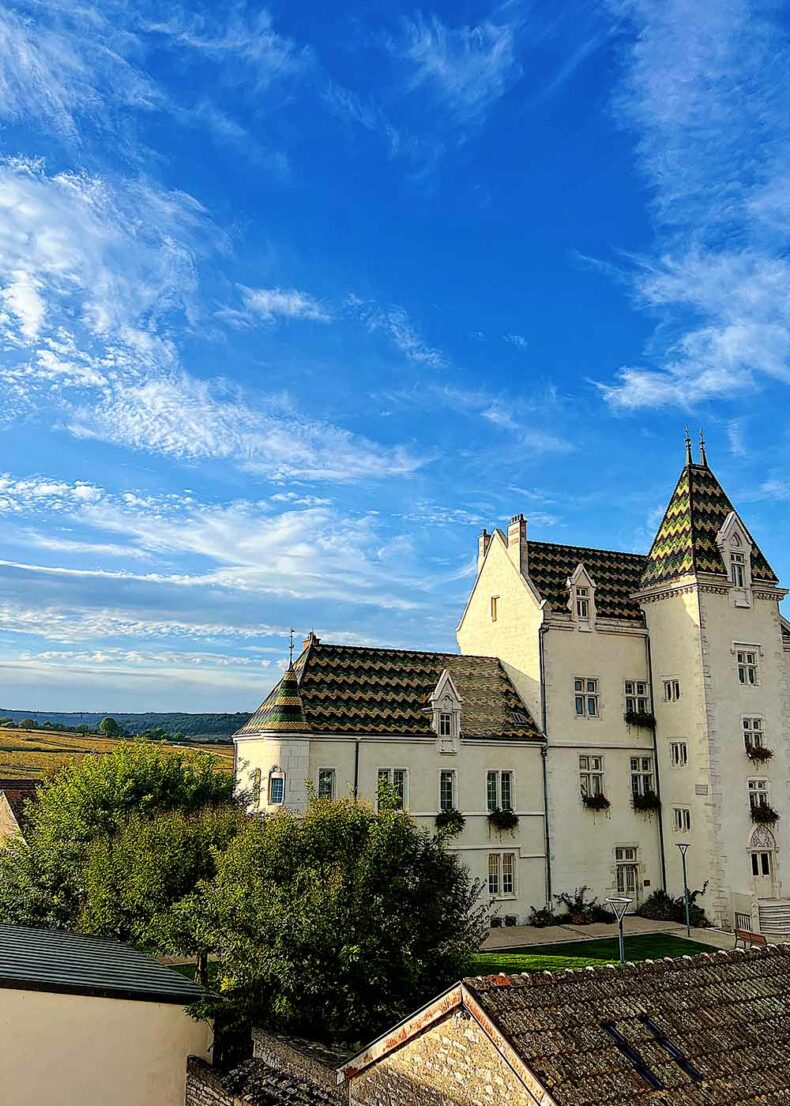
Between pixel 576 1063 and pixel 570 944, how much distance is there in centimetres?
2218

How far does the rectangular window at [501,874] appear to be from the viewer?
3381cm

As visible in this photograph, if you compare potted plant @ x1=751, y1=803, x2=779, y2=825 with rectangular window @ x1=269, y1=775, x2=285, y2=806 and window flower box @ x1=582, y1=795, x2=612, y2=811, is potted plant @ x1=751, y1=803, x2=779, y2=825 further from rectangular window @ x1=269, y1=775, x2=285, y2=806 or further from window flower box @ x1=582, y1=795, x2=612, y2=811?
rectangular window @ x1=269, y1=775, x2=285, y2=806

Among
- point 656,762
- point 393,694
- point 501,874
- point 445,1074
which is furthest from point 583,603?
point 445,1074

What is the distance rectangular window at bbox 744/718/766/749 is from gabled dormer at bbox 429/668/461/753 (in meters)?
12.4

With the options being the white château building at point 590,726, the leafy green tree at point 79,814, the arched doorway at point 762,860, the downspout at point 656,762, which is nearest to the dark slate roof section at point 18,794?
the leafy green tree at point 79,814

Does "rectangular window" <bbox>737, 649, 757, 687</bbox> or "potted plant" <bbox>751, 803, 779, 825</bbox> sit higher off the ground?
"rectangular window" <bbox>737, 649, 757, 687</bbox>

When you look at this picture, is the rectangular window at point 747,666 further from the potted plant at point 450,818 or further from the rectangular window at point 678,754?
the potted plant at point 450,818

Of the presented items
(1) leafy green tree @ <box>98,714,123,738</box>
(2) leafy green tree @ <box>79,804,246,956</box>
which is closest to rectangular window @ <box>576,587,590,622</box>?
(2) leafy green tree @ <box>79,804,246,956</box>

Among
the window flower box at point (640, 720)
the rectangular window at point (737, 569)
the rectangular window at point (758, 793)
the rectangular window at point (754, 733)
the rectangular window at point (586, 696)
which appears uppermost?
the rectangular window at point (737, 569)

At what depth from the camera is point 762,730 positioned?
36.9 meters

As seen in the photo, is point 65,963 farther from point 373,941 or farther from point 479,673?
point 479,673

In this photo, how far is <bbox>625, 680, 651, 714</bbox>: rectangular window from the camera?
126 ft

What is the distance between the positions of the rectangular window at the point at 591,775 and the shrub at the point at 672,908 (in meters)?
4.72

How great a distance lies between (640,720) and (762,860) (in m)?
7.19
